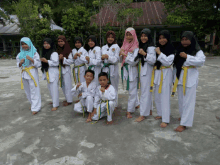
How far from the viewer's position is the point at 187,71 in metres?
2.76

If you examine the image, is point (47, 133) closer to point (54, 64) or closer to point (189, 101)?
point (54, 64)

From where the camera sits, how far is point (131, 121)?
3350 millimetres

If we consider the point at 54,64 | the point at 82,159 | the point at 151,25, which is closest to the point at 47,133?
the point at 82,159

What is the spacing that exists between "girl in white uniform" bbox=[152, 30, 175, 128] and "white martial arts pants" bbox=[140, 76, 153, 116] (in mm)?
157

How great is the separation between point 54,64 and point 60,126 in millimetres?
1467

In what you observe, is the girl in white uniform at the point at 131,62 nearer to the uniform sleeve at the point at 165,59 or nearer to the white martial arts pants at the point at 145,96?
the white martial arts pants at the point at 145,96

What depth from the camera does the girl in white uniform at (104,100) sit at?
3.22 metres

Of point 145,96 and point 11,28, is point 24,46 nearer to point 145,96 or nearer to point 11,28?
point 145,96

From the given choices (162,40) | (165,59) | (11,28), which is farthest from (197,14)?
(11,28)

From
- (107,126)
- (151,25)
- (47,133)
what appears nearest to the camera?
(47,133)

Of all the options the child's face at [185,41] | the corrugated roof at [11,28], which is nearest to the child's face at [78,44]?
the child's face at [185,41]

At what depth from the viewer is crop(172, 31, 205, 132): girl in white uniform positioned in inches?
104

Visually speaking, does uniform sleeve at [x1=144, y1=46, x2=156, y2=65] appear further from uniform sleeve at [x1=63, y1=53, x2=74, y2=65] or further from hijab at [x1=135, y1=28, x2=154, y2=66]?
uniform sleeve at [x1=63, y1=53, x2=74, y2=65]

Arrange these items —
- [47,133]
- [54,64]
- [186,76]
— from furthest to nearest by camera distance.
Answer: [54,64]
[47,133]
[186,76]
